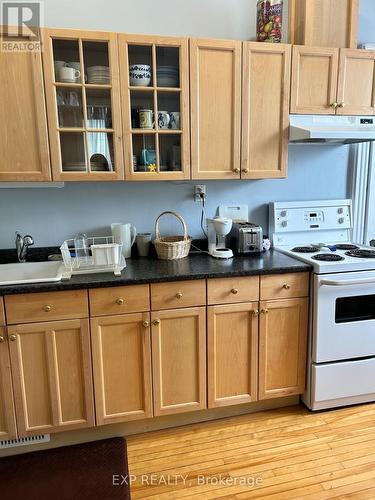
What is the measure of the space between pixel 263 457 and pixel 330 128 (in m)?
1.90

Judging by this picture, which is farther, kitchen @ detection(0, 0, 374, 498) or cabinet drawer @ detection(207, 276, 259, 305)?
cabinet drawer @ detection(207, 276, 259, 305)

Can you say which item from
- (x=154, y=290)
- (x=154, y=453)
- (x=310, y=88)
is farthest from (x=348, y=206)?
(x=154, y=453)

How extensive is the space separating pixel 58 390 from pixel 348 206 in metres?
2.30

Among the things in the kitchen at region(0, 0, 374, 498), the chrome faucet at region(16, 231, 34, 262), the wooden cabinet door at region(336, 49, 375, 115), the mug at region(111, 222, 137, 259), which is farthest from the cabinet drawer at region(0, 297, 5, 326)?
the wooden cabinet door at region(336, 49, 375, 115)

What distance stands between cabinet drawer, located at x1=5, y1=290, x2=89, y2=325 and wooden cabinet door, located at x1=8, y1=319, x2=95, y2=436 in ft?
0.12

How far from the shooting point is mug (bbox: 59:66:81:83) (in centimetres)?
196

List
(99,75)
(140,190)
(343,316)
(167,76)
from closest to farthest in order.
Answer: (99,75) < (167,76) < (343,316) < (140,190)

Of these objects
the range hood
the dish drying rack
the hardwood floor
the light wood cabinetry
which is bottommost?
the hardwood floor

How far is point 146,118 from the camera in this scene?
2.09 m

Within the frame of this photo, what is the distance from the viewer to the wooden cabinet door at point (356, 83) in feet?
7.52

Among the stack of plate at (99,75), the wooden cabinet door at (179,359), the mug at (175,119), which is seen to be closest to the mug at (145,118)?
the mug at (175,119)

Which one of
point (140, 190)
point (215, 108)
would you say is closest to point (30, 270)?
point (140, 190)

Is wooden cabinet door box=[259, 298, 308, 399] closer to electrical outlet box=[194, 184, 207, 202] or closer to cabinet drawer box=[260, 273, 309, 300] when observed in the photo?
cabinet drawer box=[260, 273, 309, 300]

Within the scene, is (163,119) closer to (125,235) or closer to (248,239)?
(125,235)
